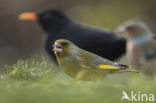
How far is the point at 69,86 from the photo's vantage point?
93.8 inches

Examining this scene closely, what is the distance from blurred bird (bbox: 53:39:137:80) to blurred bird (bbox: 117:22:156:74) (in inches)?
137

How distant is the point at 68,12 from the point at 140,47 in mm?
7507

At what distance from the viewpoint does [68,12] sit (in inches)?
558

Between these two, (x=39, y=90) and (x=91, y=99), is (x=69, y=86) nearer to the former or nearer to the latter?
(x=39, y=90)

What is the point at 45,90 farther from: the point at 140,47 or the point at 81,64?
the point at 140,47

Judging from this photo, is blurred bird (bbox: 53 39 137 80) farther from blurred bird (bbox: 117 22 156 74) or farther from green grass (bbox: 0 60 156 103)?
blurred bird (bbox: 117 22 156 74)

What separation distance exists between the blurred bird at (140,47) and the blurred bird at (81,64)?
348 centimetres

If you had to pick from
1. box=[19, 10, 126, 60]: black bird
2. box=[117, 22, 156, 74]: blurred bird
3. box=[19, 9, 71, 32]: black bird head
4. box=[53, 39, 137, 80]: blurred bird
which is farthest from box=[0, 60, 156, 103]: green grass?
box=[19, 9, 71, 32]: black bird head

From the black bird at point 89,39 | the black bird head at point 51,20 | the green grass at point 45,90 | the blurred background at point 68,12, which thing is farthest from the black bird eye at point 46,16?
the green grass at point 45,90

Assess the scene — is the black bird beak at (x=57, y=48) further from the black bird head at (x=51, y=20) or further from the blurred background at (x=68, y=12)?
the blurred background at (x=68, y=12)

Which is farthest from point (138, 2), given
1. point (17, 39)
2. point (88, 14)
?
point (17, 39)

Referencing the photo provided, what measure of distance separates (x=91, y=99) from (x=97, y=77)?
2.74ft

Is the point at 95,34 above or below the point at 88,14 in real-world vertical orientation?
below

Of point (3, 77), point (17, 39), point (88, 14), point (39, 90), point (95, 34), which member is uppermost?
point (88, 14)
